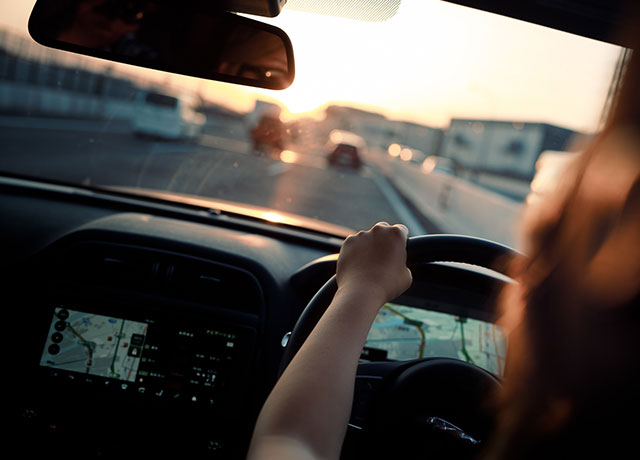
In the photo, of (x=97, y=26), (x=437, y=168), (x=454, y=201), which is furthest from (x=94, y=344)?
(x=437, y=168)

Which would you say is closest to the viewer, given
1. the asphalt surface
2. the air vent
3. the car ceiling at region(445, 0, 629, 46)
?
the car ceiling at region(445, 0, 629, 46)

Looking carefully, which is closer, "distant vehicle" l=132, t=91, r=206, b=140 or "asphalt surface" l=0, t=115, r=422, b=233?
"asphalt surface" l=0, t=115, r=422, b=233

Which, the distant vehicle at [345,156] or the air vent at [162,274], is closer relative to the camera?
the air vent at [162,274]

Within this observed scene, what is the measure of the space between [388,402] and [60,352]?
179 cm

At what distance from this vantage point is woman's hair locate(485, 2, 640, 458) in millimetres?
724

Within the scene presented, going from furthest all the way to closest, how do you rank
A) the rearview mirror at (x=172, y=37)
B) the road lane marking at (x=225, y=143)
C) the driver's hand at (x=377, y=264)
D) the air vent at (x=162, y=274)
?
the road lane marking at (x=225, y=143), the air vent at (x=162, y=274), the rearview mirror at (x=172, y=37), the driver's hand at (x=377, y=264)

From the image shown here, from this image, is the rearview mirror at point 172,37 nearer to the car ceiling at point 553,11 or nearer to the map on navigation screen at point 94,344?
the car ceiling at point 553,11

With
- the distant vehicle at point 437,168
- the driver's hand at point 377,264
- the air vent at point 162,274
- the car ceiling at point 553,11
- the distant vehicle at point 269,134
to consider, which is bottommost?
the air vent at point 162,274

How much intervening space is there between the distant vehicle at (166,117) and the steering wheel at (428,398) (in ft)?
9.15

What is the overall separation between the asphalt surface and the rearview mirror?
1367 millimetres

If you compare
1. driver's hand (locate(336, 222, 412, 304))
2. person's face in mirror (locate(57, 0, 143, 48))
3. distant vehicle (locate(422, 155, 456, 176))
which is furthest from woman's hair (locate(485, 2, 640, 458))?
distant vehicle (locate(422, 155, 456, 176))

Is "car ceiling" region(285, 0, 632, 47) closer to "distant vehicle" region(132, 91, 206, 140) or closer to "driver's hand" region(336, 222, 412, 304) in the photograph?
"driver's hand" region(336, 222, 412, 304)

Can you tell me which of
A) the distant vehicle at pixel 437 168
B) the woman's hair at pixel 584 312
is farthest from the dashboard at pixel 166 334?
the distant vehicle at pixel 437 168

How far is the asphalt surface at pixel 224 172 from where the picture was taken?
3988 mm
